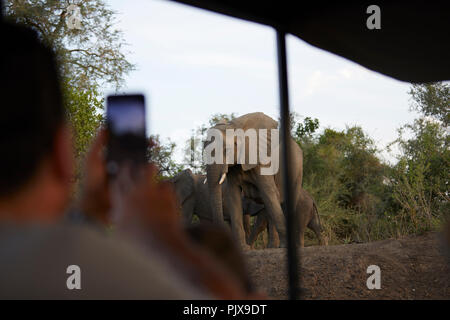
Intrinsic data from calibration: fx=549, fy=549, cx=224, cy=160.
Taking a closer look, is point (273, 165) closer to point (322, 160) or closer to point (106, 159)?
point (322, 160)

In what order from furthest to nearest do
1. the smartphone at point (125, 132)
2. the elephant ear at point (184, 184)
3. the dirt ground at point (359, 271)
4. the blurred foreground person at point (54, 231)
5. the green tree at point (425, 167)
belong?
1. the elephant ear at point (184, 184)
2. the green tree at point (425, 167)
3. the dirt ground at point (359, 271)
4. the smartphone at point (125, 132)
5. the blurred foreground person at point (54, 231)

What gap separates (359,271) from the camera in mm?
4438

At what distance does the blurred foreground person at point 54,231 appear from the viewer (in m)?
0.50

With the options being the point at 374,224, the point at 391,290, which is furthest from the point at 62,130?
the point at 374,224

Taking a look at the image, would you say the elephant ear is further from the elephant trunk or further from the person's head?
the person's head

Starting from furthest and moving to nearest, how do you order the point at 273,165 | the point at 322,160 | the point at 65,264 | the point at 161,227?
the point at 322,160, the point at 273,165, the point at 161,227, the point at 65,264

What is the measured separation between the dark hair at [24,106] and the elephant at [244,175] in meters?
6.17

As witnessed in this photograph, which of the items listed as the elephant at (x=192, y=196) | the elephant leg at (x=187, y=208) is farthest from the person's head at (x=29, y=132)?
the elephant leg at (x=187, y=208)

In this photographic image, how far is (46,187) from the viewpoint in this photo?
0.56 metres

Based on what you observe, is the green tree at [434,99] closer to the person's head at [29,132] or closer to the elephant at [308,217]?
the elephant at [308,217]

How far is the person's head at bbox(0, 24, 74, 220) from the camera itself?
537 mm

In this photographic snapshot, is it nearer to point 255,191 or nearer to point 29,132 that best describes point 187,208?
point 255,191

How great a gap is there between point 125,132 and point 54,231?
0.26 m
